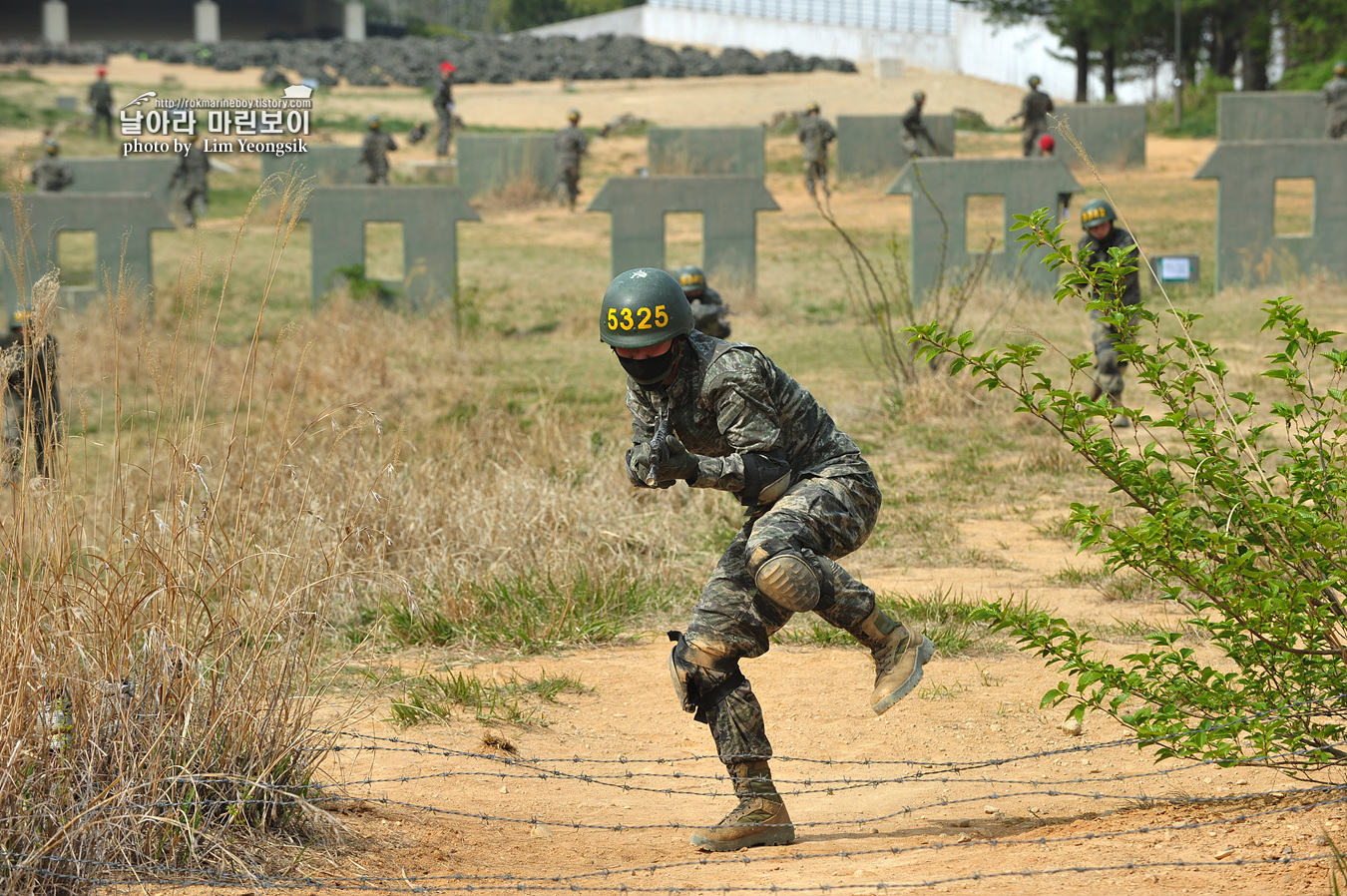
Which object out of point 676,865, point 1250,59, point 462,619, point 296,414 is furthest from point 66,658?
point 1250,59

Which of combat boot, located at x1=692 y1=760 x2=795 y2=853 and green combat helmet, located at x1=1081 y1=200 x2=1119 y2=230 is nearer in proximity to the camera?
combat boot, located at x1=692 y1=760 x2=795 y2=853

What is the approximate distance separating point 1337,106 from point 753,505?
22851 mm

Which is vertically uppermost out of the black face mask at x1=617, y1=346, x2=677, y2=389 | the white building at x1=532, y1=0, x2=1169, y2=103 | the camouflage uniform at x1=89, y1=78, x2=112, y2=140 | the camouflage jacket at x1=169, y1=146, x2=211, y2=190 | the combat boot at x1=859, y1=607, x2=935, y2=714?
the white building at x1=532, y1=0, x2=1169, y2=103

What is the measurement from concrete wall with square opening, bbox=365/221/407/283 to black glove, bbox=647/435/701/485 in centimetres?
1631

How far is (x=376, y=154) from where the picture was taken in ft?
78.7

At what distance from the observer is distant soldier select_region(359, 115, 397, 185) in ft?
78.1

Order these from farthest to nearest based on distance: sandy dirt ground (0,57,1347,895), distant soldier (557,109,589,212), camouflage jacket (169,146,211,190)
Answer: distant soldier (557,109,589,212), camouflage jacket (169,146,211,190), sandy dirt ground (0,57,1347,895)

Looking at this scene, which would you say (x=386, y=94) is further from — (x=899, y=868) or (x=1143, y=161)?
(x=899, y=868)

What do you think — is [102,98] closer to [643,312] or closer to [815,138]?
[815,138]

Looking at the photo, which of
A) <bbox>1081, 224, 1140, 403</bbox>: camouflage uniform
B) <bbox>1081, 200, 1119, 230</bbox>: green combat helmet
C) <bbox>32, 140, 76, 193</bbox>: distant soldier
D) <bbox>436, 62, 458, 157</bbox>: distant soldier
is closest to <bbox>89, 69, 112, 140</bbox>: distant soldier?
<bbox>436, 62, 458, 157</bbox>: distant soldier

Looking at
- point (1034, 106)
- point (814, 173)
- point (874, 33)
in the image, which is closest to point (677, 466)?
point (814, 173)

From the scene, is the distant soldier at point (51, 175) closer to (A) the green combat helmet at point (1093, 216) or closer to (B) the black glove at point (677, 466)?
(A) the green combat helmet at point (1093, 216)

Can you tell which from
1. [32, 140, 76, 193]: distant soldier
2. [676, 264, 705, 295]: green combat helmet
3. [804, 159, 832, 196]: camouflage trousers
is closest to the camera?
[676, 264, 705, 295]: green combat helmet

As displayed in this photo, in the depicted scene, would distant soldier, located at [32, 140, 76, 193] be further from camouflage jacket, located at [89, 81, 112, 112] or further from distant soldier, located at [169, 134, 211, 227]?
camouflage jacket, located at [89, 81, 112, 112]
